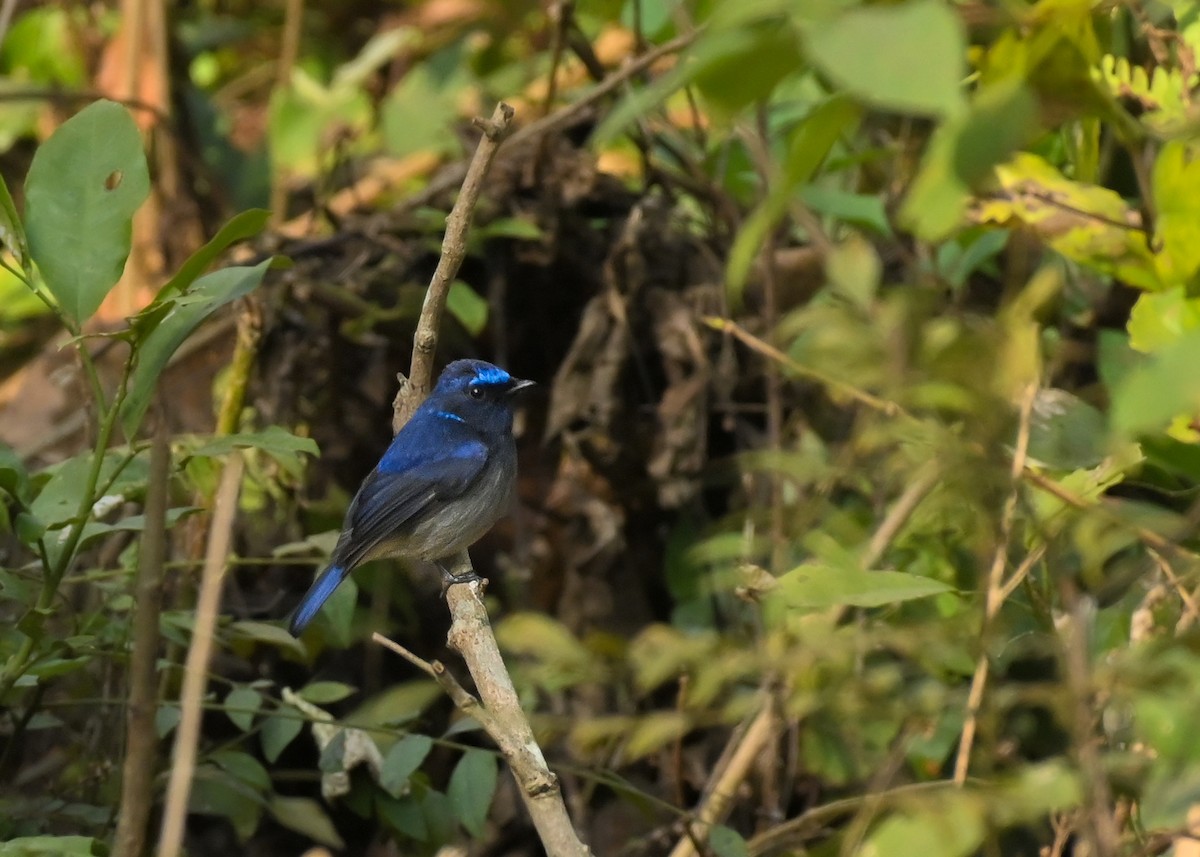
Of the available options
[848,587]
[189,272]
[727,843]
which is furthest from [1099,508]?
[189,272]

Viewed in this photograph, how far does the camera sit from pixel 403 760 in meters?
2.89

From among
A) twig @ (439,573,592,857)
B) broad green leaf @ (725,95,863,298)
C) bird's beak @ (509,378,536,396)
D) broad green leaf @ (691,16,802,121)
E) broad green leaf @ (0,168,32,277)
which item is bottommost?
bird's beak @ (509,378,536,396)

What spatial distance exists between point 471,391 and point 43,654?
197cm

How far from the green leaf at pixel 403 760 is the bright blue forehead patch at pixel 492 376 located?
1.59 metres

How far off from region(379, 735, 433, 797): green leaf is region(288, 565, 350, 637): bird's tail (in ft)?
1.47

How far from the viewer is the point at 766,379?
4621 mm

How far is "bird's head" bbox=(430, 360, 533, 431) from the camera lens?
14.3 feet

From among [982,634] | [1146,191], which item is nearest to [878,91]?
[982,634]

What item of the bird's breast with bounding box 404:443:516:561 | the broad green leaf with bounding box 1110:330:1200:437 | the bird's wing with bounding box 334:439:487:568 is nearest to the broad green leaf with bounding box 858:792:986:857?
the broad green leaf with bounding box 1110:330:1200:437

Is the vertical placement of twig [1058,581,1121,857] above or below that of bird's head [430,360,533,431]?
above

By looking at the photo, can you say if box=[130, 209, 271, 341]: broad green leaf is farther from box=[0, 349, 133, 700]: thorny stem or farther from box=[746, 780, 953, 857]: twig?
box=[746, 780, 953, 857]: twig

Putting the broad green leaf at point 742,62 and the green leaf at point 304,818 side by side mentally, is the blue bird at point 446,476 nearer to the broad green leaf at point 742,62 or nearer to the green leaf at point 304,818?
the green leaf at point 304,818

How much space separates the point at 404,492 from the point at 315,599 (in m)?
0.86

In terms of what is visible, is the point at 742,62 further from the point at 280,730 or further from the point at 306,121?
the point at 306,121
